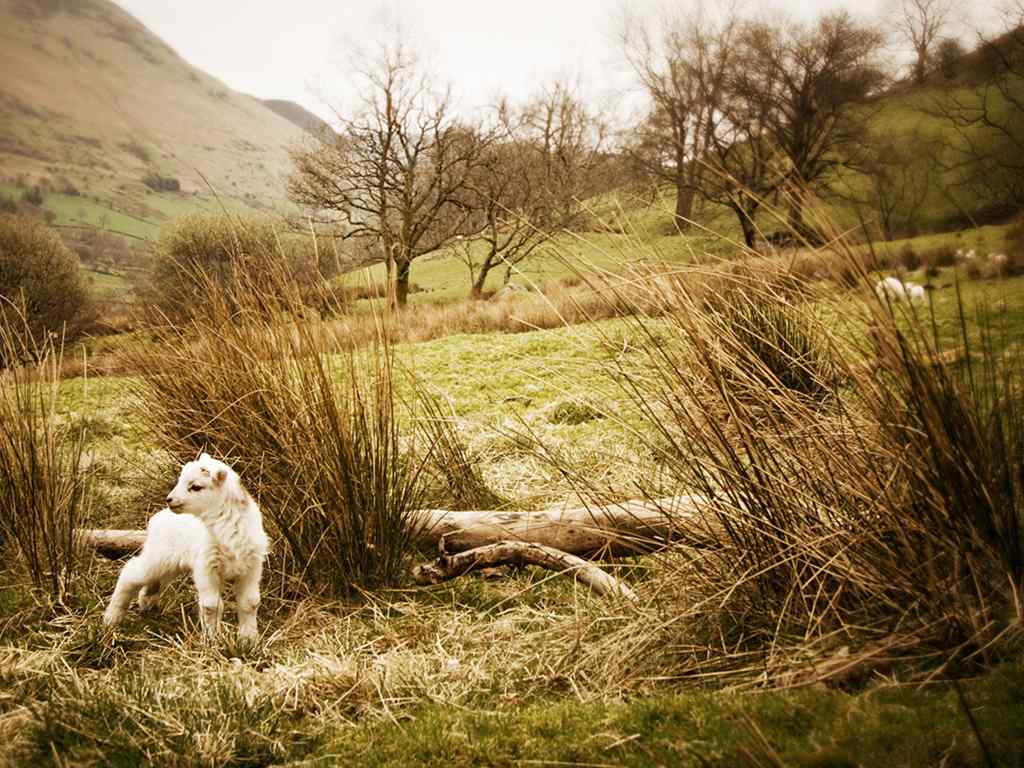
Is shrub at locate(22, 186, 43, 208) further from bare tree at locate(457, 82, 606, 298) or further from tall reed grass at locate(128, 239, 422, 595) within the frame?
tall reed grass at locate(128, 239, 422, 595)

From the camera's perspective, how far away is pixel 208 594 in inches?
96.7

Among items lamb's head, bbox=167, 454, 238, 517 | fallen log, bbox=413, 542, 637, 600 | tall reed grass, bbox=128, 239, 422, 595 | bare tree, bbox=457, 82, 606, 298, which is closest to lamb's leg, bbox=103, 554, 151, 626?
lamb's head, bbox=167, 454, 238, 517

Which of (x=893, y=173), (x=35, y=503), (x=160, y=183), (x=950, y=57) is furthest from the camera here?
(x=160, y=183)

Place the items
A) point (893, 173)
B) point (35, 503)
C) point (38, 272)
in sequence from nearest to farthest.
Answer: point (35, 503), point (38, 272), point (893, 173)

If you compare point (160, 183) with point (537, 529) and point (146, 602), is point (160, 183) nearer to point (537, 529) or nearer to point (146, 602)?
point (146, 602)

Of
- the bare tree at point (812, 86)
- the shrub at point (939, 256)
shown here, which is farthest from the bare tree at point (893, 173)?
the bare tree at point (812, 86)

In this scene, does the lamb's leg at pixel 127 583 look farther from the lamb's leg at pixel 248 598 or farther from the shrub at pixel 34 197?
the shrub at pixel 34 197

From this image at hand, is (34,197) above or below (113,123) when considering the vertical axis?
below

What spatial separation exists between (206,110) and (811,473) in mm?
172571

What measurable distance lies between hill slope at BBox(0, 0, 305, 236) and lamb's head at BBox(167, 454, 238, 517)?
15158mm

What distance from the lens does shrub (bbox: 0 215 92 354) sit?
974 cm

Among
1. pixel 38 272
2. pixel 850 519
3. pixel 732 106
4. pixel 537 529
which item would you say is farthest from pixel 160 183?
pixel 850 519

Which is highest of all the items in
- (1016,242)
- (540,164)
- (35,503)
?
(540,164)

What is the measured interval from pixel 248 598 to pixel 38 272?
37.8 ft
